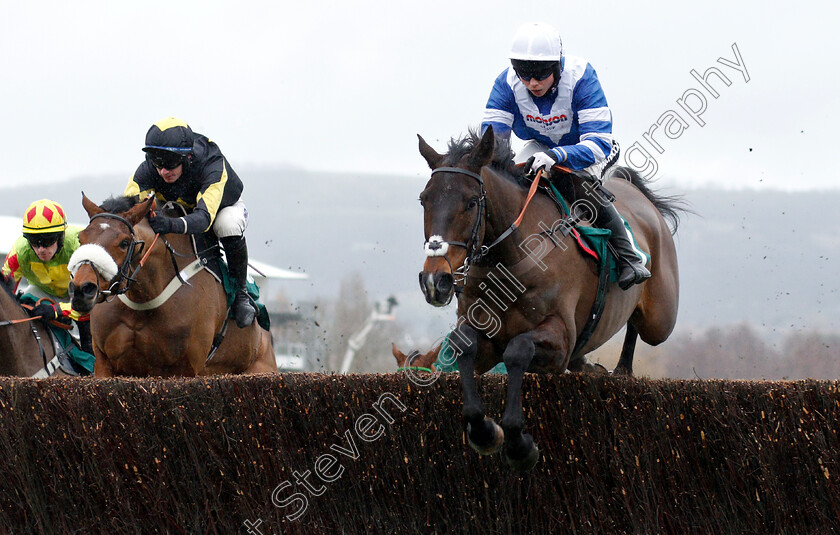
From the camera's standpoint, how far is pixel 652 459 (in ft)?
15.3

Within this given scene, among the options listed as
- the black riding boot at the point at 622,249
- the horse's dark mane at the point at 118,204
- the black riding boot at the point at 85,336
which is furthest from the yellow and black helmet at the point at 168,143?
the black riding boot at the point at 622,249

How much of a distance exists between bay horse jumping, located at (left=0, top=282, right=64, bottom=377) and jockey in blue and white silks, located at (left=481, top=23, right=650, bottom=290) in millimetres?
3842

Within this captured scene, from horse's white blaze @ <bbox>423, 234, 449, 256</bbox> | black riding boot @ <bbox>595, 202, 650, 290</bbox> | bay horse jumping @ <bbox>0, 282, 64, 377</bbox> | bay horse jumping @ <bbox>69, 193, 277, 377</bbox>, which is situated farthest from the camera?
bay horse jumping @ <bbox>0, 282, 64, 377</bbox>

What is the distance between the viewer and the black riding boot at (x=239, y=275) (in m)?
6.62

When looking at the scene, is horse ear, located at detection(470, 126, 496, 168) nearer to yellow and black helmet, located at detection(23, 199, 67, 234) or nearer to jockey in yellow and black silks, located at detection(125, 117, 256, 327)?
jockey in yellow and black silks, located at detection(125, 117, 256, 327)

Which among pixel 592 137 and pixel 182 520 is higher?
pixel 592 137

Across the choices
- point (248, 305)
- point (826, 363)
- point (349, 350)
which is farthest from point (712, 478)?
point (349, 350)

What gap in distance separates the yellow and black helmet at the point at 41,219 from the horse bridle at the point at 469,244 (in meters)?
3.58

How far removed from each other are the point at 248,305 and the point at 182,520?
1957 mm

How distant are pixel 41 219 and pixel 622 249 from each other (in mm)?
4034

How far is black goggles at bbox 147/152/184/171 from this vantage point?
6.05 metres

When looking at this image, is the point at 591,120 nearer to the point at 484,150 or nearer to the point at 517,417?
the point at 484,150

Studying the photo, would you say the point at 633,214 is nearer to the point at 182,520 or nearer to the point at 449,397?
the point at 449,397

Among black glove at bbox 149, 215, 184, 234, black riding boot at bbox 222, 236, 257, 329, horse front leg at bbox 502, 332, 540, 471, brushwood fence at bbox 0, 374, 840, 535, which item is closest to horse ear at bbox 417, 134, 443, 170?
horse front leg at bbox 502, 332, 540, 471
